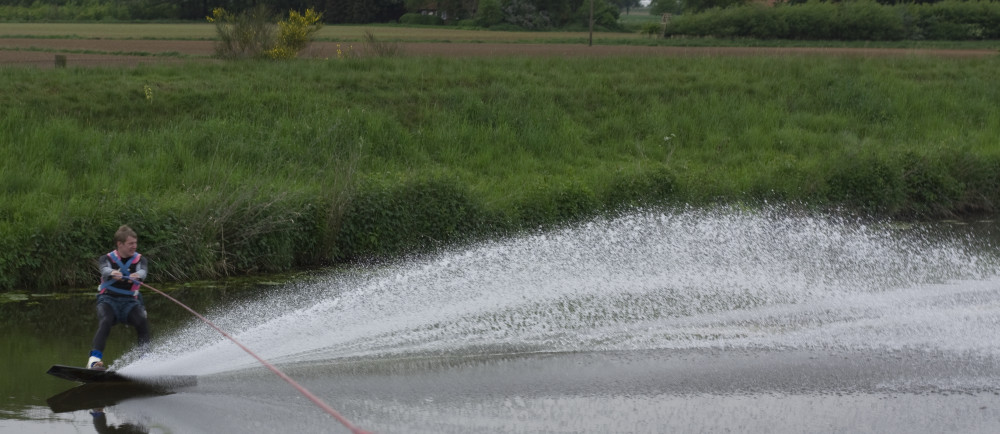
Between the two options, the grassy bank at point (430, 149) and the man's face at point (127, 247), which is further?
the grassy bank at point (430, 149)

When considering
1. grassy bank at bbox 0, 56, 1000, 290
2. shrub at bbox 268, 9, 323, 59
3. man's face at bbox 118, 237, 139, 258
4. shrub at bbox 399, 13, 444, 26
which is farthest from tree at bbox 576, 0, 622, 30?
man's face at bbox 118, 237, 139, 258

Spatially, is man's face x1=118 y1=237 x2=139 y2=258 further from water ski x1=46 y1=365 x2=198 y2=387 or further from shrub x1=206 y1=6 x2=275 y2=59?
shrub x1=206 y1=6 x2=275 y2=59

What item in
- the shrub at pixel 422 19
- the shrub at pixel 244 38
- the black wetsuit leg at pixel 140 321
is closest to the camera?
the black wetsuit leg at pixel 140 321

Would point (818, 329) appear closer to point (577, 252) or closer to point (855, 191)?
point (577, 252)

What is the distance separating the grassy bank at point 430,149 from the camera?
12.9m

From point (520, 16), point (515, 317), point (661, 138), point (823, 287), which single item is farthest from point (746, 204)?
point (520, 16)

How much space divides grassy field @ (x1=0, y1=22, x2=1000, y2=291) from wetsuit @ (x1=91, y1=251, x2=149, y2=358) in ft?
12.8

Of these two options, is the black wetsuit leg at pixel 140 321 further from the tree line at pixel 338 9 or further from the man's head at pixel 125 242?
the tree line at pixel 338 9

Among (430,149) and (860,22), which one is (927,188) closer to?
(430,149)

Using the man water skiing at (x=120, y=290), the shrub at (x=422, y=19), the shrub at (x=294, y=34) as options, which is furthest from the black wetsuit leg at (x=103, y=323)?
the shrub at (x=422, y=19)

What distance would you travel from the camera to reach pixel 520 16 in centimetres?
6550

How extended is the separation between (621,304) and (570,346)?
4.95 feet

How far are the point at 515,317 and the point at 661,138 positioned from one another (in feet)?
37.1

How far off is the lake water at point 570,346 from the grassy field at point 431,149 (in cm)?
97
